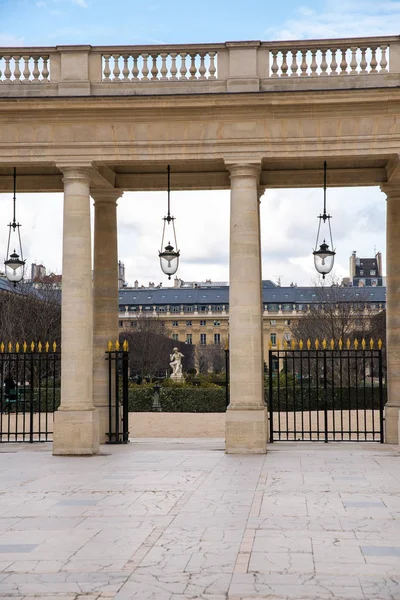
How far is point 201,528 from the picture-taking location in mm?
12773

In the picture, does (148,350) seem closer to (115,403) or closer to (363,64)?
(115,403)

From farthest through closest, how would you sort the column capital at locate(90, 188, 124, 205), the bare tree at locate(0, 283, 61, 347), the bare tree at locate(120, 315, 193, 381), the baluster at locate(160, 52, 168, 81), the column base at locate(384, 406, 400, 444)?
the bare tree at locate(120, 315, 193, 381) → the bare tree at locate(0, 283, 61, 347) → the column capital at locate(90, 188, 124, 205) → the column base at locate(384, 406, 400, 444) → the baluster at locate(160, 52, 168, 81)

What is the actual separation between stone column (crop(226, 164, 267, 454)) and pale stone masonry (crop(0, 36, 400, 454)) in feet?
0.12

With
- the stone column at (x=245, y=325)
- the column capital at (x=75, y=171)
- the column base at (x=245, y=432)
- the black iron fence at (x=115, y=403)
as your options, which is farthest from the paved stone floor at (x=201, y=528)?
the column capital at (x=75, y=171)

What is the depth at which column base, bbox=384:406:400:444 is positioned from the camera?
82.3ft

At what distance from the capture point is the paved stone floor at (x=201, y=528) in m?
9.64

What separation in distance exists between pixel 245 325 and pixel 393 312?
5.14 meters

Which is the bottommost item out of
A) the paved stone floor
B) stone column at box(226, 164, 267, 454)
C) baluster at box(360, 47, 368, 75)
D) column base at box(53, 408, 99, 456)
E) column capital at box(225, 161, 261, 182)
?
the paved stone floor

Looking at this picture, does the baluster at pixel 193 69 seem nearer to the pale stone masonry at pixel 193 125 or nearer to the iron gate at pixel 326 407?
the pale stone masonry at pixel 193 125

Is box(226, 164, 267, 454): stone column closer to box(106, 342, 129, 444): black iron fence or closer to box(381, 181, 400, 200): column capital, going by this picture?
box(106, 342, 129, 444): black iron fence

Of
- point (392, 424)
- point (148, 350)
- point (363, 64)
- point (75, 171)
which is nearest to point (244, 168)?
point (363, 64)

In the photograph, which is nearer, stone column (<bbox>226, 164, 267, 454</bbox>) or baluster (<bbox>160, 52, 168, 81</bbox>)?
stone column (<bbox>226, 164, 267, 454</bbox>)

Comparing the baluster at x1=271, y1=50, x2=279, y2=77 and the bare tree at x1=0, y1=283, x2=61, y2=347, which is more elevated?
the baluster at x1=271, y1=50, x2=279, y2=77

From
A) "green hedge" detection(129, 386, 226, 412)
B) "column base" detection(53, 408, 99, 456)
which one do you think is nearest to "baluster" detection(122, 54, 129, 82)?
"column base" detection(53, 408, 99, 456)
